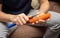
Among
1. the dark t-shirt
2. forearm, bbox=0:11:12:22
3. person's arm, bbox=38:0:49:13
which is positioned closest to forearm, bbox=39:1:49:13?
person's arm, bbox=38:0:49:13

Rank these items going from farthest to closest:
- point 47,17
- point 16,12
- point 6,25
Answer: point 16,12 → point 6,25 → point 47,17

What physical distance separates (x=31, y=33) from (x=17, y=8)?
0.76 feet

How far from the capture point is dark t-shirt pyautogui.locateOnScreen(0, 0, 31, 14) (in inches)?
47.8

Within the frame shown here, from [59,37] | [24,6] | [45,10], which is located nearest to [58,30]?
[59,37]

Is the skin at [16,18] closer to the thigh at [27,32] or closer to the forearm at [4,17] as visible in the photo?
the forearm at [4,17]

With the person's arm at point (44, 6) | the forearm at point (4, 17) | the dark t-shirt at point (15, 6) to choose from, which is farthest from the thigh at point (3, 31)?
the person's arm at point (44, 6)

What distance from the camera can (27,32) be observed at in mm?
1188

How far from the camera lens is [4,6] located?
4.05ft

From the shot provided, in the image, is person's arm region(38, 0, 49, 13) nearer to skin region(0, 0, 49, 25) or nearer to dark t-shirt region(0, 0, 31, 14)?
skin region(0, 0, 49, 25)

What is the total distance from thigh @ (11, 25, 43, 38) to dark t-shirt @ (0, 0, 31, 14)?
0.49ft

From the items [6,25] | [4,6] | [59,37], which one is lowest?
[59,37]

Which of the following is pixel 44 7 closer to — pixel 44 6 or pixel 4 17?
pixel 44 6

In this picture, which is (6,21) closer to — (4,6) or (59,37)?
(4,6)

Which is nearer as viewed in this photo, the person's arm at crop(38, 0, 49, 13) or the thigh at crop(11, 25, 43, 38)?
the thigh at crop(11, 25, 43, 38)
